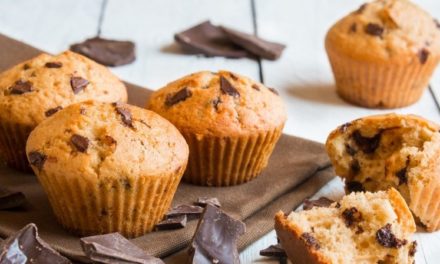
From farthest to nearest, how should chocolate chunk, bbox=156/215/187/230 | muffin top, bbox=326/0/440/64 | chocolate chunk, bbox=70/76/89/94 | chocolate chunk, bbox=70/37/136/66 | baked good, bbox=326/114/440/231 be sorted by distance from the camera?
chocolate chunk, bbox=70/37/136/66, muffin top, bbox=326/0/440/64, chocolate chunk, bbox=70/76/89/94, baked good, bbox=326/114/440/231, chocolate chunk, bbox=156/215/187/230

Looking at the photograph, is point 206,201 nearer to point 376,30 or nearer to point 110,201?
point 110,201

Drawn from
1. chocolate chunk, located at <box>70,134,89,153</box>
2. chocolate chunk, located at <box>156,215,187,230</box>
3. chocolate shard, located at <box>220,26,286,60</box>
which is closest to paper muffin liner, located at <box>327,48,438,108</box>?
chocolate shard, located at <box>220,26,286,60</box>

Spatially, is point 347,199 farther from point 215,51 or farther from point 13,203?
point 215,51

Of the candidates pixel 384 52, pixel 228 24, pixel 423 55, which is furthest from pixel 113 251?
pixel 228 24

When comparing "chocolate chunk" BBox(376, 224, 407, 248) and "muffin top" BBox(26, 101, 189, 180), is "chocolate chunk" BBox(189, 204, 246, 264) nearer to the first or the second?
"muffin top" BBox(26, 101, 189, 180)

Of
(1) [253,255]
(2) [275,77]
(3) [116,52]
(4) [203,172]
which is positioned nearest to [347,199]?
(1) [253,255]

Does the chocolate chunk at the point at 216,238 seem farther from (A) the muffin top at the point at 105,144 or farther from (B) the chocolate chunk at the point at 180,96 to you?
(B) the chocolate chunk at the point at 180,96
